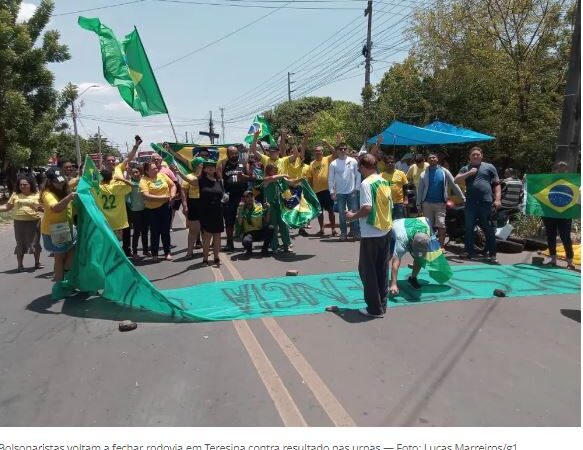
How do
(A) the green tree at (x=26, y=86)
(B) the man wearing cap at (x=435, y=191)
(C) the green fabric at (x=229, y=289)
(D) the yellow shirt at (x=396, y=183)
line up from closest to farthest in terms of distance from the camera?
1. (C) the green fabric at (x=229, y=289)
2. (B) the man wearing cap at (x=435, y=191)
3. (D) the yellow shirt at (x=396, y=183)
4. (A) the green tree at (x=26, y=86)

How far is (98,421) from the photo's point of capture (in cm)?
334

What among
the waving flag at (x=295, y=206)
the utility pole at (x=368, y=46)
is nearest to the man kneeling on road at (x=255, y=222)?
the waving flag at (x=295, y=206)

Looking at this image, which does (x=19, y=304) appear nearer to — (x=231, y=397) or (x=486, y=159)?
(x=231, y=397)

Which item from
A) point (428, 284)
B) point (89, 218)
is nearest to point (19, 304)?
point (89, 218)

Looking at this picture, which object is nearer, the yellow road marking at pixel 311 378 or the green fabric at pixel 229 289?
the yellow road marking at pixel 311 378

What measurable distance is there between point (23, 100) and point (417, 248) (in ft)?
60.1

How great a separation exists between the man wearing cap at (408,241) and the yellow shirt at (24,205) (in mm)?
Answer: 5996

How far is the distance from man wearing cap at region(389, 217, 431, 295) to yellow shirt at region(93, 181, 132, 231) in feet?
13.7

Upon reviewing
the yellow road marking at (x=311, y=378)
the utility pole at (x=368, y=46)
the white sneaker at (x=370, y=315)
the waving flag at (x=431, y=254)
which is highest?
the utility pole at (x=368, y=46)

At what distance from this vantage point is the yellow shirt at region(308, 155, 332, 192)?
1098 cm

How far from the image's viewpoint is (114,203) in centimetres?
767

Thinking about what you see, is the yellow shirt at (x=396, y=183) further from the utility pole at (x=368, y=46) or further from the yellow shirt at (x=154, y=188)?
the utility pole at (x=368, y=46)

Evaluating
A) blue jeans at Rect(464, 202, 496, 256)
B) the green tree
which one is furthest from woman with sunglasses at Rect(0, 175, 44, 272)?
the green tree

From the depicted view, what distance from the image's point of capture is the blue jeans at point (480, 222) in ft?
26.8
